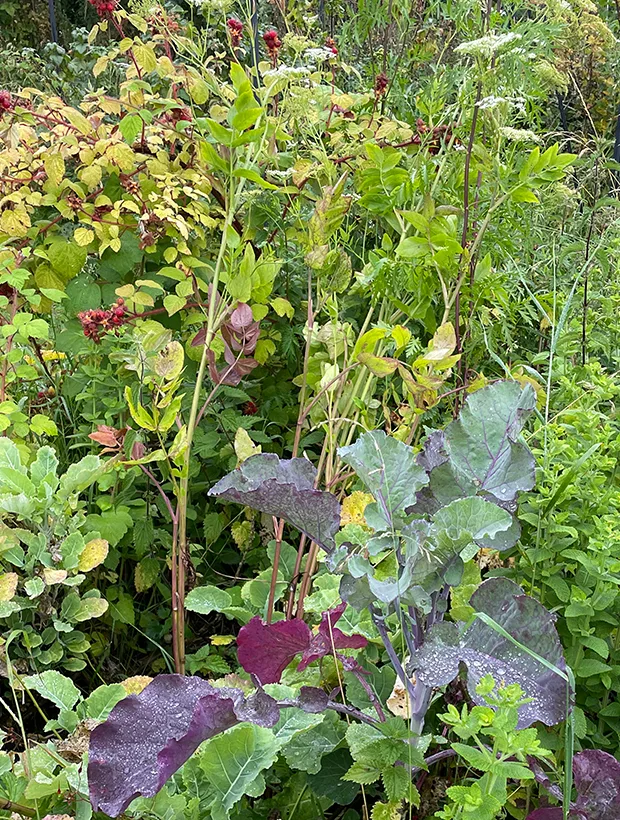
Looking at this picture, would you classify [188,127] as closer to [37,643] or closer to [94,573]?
[94,573]

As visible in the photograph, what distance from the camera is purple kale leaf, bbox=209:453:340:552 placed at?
1.02 meters

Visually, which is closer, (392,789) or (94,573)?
(392,789)

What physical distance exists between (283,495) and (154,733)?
1.05ft

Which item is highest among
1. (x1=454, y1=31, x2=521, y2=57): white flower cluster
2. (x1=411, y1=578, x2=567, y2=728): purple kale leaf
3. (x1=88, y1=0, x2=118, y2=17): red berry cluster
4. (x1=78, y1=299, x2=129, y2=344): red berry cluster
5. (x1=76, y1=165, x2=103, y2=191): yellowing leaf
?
(x1=454, y1=31, x2=521, y2=57): white flower cluster

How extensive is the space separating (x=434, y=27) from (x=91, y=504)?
226 centimetres

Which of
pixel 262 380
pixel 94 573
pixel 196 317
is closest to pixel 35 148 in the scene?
pixel 196 317

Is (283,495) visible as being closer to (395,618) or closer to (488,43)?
(395,618)

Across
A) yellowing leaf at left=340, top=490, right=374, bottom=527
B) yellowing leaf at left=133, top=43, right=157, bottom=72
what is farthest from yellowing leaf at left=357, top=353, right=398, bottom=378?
yellowing leaf at left=133, top=43, right=157, bottom=72

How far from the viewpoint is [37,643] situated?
1.28 metres

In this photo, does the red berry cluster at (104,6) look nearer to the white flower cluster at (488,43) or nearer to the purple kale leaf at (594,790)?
the white flower cluster at (488,43)

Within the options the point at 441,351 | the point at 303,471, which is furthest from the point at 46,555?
the point at 441,351

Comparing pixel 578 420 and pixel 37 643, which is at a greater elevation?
pixel 578 420

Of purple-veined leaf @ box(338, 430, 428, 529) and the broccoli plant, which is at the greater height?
purple-veined leaf @ box(338, 430, 428, 529)

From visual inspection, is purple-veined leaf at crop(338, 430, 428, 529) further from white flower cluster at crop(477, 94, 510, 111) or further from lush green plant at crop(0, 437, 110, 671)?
white flower cluster at crop(477, 94, 510, 111)
